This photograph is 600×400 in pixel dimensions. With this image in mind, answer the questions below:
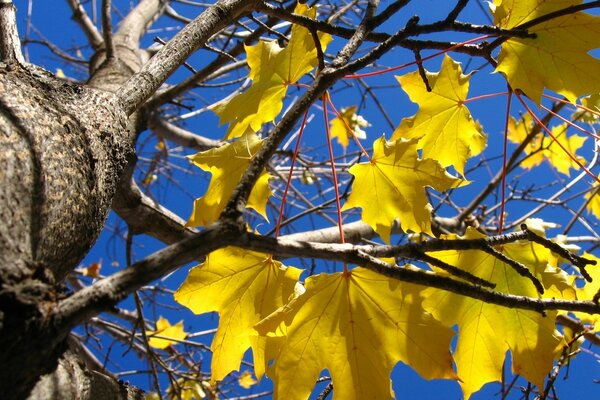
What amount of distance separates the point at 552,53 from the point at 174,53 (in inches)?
32.5

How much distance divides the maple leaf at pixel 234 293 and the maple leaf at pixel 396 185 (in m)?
0.23

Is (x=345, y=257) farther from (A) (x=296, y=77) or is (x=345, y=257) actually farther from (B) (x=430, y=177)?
(A) (x=296, y=77)

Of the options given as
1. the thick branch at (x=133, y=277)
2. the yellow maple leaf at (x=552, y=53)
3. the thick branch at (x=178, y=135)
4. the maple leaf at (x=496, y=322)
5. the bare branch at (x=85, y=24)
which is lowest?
the thick branch at (x=133, y=277)

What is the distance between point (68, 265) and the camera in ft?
2.47

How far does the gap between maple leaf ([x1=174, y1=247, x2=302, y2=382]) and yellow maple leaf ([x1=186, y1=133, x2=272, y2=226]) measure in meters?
0.15

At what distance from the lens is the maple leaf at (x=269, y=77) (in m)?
1.18

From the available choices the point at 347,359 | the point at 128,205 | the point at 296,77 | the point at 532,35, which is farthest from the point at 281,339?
the point at 128,205

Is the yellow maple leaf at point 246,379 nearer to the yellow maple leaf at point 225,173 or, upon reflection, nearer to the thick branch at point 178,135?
the thick branch at point 178,135

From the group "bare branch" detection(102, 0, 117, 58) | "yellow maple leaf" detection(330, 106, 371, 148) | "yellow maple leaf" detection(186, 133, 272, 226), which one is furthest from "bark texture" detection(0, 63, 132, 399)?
"yellow maple leaf" detection(330, 106, 371, 148)

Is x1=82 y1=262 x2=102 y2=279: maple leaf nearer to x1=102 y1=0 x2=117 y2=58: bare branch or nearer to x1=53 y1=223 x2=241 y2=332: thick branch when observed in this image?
x1=102 y1=0 x2=117 y2=58: bare branch

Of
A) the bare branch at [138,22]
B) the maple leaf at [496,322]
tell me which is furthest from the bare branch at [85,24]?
the maple leaf at [496,322]

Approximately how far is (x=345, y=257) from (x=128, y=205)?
1207mm

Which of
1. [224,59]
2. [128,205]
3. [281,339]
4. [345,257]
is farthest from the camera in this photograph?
[224,59]

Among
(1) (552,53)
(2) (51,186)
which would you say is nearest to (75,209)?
(2) (51,186)
